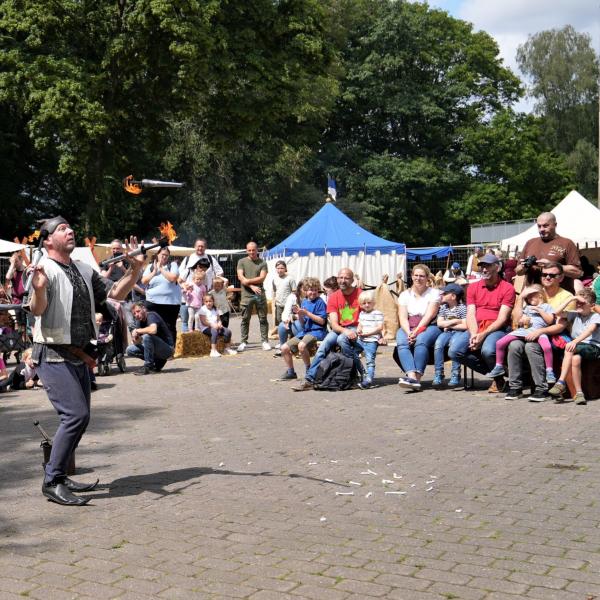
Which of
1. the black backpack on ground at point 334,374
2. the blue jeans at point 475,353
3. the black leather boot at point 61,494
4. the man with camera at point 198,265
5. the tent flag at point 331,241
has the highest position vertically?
the tent flag at point 331,241

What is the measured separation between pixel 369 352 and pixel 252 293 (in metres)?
6.50

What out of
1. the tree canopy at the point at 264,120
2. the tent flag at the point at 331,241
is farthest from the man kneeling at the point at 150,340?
the tree canopy at the point at 264,120

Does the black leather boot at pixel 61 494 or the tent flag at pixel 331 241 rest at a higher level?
the tent flag at pixel 331 241

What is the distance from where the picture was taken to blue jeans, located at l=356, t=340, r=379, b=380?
12445mm

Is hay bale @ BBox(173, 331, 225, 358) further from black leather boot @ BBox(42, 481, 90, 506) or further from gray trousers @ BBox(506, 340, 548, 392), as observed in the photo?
black leather boot @ BBox(42, 481, 90, 506)

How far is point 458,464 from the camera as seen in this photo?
7.47 m

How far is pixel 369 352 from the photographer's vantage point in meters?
12.5

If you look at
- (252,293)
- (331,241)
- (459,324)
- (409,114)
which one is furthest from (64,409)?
(409,114)

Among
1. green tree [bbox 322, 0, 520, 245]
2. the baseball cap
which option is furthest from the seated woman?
green tree [bbox 322, 0, 520, 245]

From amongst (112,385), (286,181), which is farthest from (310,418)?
(286,181)

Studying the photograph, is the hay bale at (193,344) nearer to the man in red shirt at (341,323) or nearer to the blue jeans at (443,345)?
the man in red shirt at (341,323)

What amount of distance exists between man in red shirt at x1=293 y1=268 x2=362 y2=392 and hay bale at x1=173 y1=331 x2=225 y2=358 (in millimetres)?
5138

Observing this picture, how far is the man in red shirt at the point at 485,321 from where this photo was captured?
11.7m

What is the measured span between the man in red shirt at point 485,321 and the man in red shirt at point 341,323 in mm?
1356
